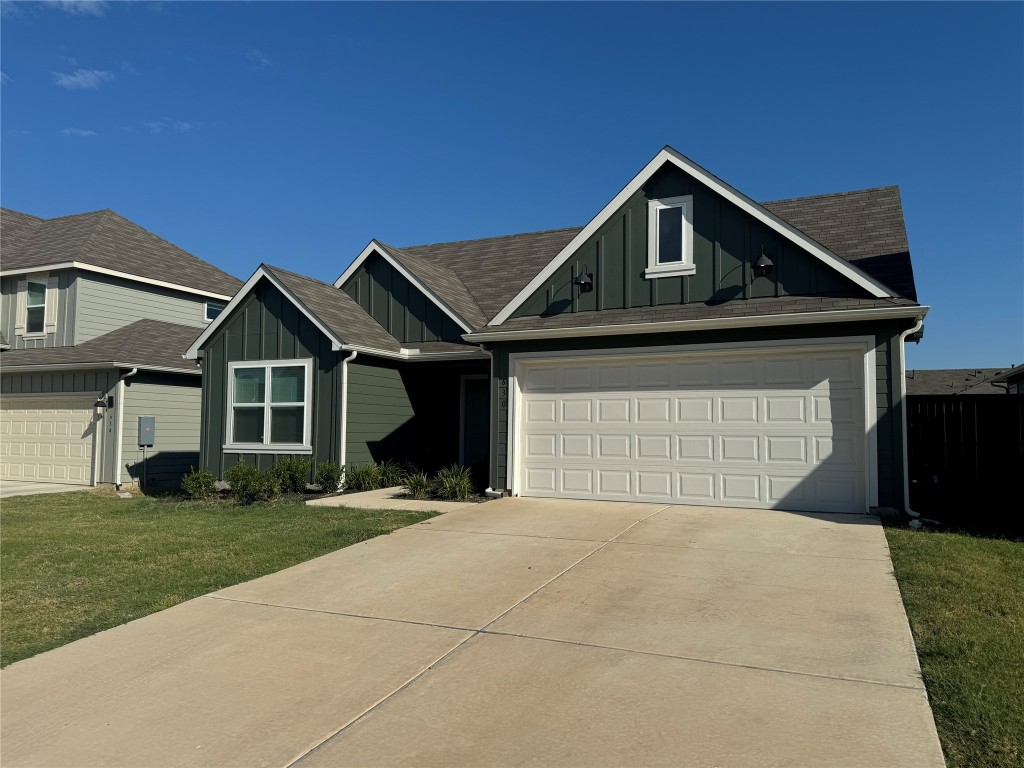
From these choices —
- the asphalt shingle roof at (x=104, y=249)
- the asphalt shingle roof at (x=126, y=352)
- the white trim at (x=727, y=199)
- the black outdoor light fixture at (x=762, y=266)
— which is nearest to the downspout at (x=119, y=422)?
the asphalt shingle roof at (x=126, y=352)

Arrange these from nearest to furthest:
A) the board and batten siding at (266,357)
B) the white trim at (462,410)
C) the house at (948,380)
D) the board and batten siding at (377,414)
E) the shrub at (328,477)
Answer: the shrub at (328,477), the board and batten siding at (266,357), the board and batten siding at (377,414), the white trim at (462,410), the house at (948,380)

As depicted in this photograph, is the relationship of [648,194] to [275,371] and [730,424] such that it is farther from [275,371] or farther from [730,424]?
[275,371]

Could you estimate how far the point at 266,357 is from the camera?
14883 millimetres

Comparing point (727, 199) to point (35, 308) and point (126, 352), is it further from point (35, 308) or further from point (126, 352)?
point (35, 308)

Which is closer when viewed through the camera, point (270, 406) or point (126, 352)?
point (270, 406)

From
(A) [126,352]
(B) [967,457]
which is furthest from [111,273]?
(B) [967,457]

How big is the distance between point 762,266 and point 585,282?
2843 mm

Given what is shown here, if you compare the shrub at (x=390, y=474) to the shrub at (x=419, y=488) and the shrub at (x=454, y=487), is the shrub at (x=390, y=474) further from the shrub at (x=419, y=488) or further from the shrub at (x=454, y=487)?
the shrub at (x=454, y=487)

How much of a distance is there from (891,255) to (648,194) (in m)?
3.89

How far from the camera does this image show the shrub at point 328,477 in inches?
535

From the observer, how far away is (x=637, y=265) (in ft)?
39.5

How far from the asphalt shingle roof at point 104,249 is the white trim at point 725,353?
12.9 metres

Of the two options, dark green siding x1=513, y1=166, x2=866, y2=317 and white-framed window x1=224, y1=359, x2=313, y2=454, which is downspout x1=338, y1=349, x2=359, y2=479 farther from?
dark green siding x1=513, y1=166, x2=866, y2=317

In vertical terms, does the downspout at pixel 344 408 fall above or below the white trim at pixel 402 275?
below
